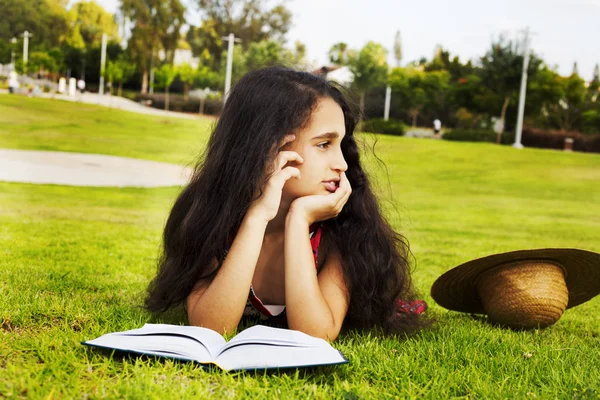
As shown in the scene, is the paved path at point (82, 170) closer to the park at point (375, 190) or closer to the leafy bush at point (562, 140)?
the park at point (375, 190)

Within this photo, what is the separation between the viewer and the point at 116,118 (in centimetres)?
560

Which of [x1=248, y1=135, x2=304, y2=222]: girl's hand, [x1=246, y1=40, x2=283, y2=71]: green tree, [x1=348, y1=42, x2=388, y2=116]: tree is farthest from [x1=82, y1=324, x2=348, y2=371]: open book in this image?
[x1=348, y1=42, x2=388, y2=116]: tree

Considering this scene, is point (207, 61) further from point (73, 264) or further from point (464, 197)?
point (464, 197)

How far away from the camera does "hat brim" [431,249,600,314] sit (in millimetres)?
2066

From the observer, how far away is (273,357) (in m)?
1.38

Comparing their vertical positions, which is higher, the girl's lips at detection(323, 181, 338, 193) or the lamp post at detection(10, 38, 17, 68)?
the lamp post at detection(10, 38, 17, 68)

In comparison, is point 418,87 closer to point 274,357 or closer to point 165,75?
point 165,75

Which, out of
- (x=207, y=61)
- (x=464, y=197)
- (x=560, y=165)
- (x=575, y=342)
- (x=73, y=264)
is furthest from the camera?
(x=560, y=165)

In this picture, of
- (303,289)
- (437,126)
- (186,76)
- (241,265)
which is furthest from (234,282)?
(437,126)

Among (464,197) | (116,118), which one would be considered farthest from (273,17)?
(464,197)

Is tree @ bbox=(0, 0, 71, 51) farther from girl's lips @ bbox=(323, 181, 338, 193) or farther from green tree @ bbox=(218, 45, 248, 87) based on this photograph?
girl's lips @ bbox=(323, 181, 338, 193)

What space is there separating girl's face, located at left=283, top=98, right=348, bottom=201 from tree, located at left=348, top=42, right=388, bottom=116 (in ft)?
18.4

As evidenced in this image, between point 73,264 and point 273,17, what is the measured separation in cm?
379

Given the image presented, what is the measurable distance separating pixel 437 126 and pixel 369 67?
1645mm
